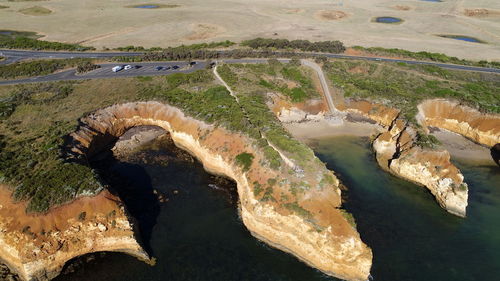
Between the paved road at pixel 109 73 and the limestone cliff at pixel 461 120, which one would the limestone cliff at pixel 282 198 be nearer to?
the paved road at pixel 109 73

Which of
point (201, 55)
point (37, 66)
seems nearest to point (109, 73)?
point (37, 66)

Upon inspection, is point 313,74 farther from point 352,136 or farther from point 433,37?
point 433,37

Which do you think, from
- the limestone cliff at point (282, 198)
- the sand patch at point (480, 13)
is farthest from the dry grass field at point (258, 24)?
the limestone cliff at point (282, 198)

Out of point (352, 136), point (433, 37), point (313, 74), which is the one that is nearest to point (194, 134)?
point (352, 136)

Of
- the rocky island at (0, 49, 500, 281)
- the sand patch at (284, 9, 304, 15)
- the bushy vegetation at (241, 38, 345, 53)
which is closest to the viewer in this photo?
the rocky island at (0, 49, 500, 281)

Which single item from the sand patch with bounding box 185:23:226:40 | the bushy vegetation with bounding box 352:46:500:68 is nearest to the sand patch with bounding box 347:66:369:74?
the bushy vegetation with bounding box 352:46:500:68

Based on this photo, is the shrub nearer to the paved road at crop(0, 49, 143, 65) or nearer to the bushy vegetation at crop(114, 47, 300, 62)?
the bushy vegetation at crop(114, 47, 300, 62)

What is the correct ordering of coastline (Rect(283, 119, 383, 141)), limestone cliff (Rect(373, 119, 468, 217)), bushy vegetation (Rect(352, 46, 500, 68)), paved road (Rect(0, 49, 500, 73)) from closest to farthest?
limestone cliff (Rect(373, 119, 468, 217))
coastline (Rect(283, 119, 383, 141))
paved road (Rect(0, 49, 500, 73))
bushy vegetation (Rect(352, 46, 500, 68))
